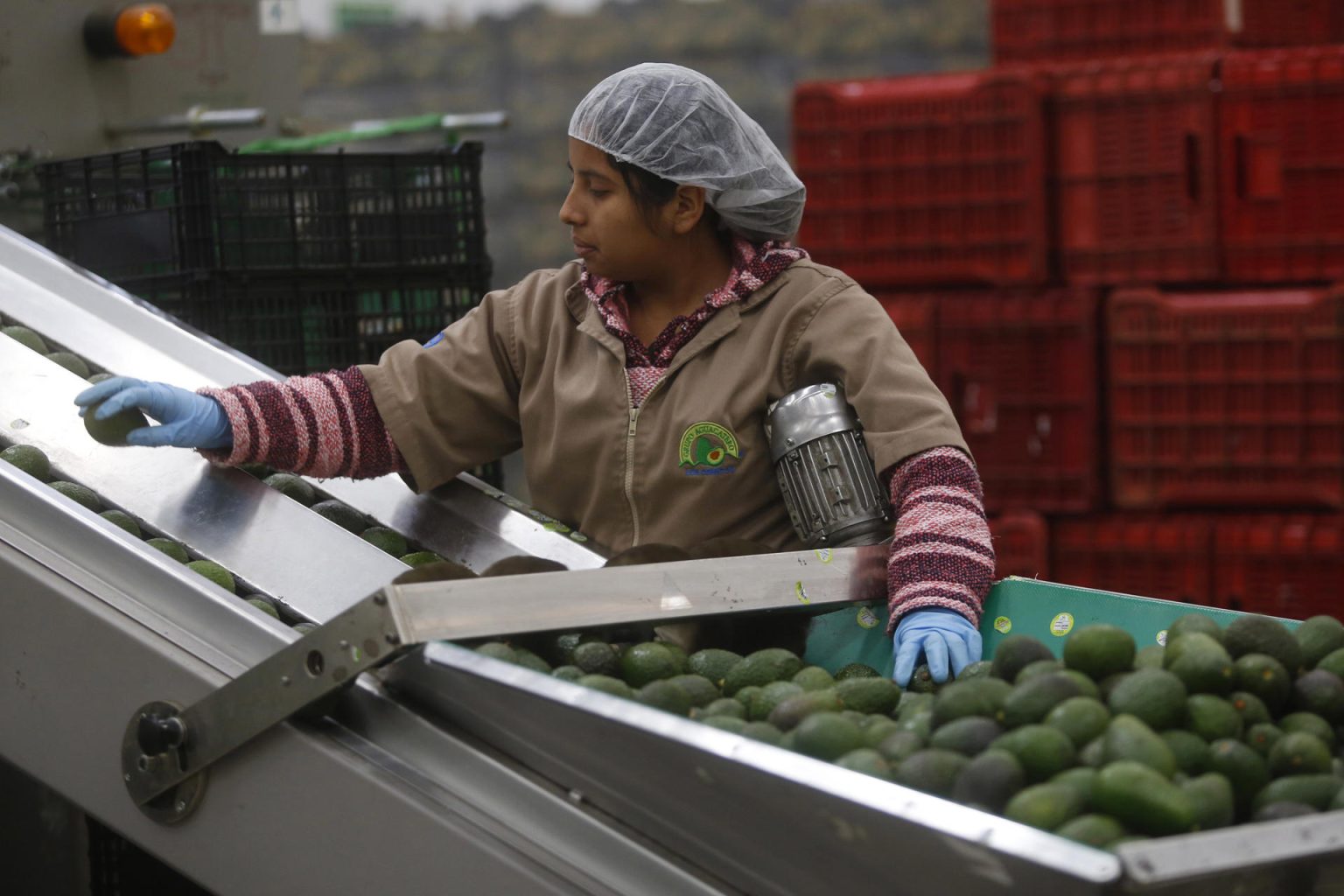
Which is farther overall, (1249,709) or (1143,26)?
(1143,26)

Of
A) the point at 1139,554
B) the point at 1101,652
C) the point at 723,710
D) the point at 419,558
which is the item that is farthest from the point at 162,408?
the point at 1139,554

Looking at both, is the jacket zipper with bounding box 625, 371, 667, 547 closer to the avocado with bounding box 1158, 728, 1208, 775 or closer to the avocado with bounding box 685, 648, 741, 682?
the avocado with bounding box 685, 648, 741, 682

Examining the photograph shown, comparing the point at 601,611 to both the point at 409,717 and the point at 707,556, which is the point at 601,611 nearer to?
the point at 409,717

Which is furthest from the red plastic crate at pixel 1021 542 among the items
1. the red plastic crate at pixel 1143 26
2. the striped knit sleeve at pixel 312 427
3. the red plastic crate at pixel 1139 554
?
the striped knit sleeve at pixel 312 427

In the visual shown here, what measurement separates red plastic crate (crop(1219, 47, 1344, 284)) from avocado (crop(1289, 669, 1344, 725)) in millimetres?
2636

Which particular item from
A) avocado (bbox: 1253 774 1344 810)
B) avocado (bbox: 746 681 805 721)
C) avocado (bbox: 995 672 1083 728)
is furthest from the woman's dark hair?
avocado (bbox: 1253 774 1344 810)

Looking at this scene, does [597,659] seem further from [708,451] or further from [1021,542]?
[1021,542]

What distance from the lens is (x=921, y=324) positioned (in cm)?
450

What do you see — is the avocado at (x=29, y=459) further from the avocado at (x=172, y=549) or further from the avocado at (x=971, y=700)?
the avocado at (x=971, y=700)

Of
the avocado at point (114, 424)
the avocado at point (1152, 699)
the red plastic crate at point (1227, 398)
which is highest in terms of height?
the avocado at point (114, 424)

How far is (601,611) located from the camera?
193 cm

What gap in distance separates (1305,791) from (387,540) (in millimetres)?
1522

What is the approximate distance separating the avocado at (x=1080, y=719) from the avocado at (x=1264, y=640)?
26cm

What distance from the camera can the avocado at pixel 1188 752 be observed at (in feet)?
5.17
